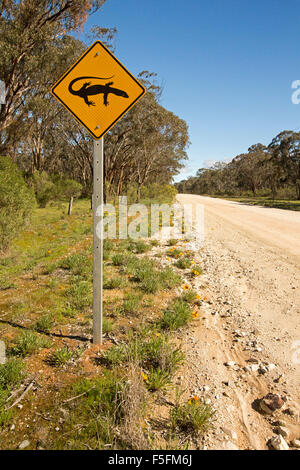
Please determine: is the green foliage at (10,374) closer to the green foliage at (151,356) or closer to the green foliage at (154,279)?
the green foliage at (151,356)

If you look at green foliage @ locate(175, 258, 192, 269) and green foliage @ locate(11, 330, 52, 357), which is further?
green foliage @ locate(175, 258, 192, 269)

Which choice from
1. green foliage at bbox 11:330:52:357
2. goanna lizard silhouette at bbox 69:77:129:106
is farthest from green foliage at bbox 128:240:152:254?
goanna lizard silhouette at bbox 69:77:129:106

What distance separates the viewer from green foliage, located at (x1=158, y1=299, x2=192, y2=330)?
134 inches

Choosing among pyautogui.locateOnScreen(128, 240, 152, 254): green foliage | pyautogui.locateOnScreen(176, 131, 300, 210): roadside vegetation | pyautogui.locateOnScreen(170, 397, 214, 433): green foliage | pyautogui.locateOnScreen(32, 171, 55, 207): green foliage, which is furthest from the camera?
pyautogui.locateOnScreen(176, 131, 300, 210): roadside vegetation

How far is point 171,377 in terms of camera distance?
2494mm

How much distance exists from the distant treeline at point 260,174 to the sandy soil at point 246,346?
3613 cm

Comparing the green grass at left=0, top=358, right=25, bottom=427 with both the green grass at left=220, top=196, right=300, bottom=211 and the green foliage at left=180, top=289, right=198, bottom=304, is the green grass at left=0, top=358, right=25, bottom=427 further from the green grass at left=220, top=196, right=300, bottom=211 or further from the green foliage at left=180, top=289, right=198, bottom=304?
the green grass at left=220, top=196, right=300, bottom=211

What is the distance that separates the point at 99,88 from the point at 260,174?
63732 millimetres

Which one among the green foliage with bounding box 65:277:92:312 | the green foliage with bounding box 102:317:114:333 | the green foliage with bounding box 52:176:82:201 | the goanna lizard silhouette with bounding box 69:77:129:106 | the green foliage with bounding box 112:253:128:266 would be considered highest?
the green foliage with bounding box 52:176:82:201

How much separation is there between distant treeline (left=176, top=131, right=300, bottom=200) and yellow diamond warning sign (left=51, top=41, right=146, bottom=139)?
1579 inches

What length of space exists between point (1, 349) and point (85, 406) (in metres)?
1.24

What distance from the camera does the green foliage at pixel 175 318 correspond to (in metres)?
3.39

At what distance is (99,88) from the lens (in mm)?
2656

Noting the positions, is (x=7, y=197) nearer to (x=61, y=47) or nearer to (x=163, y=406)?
(x=163, y=406)
